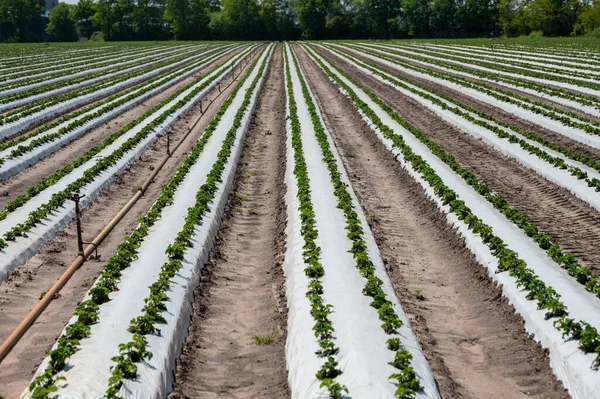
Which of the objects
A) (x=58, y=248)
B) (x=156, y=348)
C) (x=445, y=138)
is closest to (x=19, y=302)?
(x=58, y=248)

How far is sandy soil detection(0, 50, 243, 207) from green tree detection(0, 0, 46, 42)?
10451cm

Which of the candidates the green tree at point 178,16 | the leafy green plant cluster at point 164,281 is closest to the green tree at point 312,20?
the green tree at point 178,16

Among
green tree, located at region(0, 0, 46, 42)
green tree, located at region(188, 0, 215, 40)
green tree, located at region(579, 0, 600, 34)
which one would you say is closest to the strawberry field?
green tree, located at region(579, 0, 600, 34)

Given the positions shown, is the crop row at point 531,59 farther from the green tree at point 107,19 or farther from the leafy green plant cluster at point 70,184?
the green tree at point 107,19

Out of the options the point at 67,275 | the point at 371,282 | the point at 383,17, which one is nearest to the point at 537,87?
the point at 371,282

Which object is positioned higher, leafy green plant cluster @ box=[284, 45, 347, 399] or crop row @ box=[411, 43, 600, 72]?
crop row @ box=[411, 43, 600, 72]

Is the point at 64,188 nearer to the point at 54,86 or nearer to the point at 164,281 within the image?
the point at 164,281

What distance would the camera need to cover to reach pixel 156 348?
838 cm

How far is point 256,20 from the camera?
121m

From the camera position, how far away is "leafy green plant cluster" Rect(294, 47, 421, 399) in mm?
7359

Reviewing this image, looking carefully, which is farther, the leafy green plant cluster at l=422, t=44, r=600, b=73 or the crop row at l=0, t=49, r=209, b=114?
the leafy green plant cluster at l=422, t=44, r=600, b=73

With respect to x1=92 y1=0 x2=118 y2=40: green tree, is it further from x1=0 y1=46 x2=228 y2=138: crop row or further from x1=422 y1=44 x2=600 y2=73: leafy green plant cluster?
x1=422 y1=44 x2=600 y2=73: leafy green plant cluster

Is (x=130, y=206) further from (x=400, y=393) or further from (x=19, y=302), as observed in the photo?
(x=400, y=393)

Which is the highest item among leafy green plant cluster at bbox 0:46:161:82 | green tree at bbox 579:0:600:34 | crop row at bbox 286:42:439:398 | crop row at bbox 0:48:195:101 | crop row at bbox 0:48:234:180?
green tree at bbox 579:0:600:34
